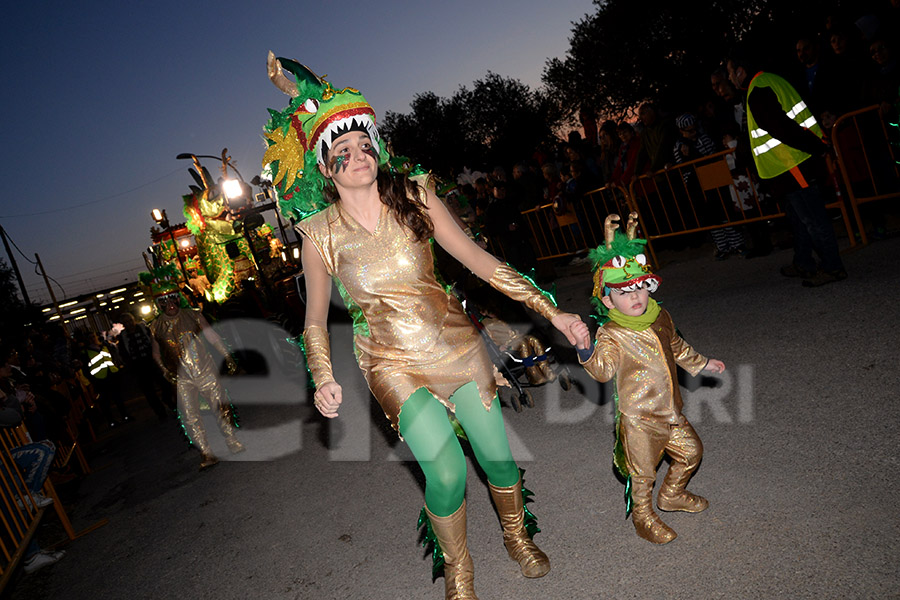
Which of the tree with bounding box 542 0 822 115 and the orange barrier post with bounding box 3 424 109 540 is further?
the tree with bounding box 542 0 822 115

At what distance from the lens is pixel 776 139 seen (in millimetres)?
5570

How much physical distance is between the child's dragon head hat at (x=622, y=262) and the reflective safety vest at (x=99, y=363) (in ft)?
37.7

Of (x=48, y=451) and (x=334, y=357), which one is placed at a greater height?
(x=48, y=451)

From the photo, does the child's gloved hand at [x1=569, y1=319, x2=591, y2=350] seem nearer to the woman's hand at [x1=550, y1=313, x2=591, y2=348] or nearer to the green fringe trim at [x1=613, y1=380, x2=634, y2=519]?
the woman's hand at [x1=550, y1=313, x2=591, y2=348]

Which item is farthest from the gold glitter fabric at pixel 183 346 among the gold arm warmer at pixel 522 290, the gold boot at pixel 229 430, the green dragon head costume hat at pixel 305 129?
the gold arm warmer at pixel 522 290

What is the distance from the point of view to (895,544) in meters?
2.39

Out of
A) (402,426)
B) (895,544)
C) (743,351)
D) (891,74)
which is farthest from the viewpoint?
(891,74)

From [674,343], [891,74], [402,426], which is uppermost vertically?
[891,74]

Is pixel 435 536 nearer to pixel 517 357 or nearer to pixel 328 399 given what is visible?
pixel 328 399

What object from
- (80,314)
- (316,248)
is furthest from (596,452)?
(80,314)

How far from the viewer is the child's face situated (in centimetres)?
286

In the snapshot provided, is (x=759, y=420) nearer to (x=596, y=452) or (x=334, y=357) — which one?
(x=596, y=452)

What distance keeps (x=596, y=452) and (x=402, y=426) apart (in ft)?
6.61

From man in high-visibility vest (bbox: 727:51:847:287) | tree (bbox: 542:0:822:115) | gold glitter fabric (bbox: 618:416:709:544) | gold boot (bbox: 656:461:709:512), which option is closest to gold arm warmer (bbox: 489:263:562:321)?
gold glitter fabric (bbox: 618:416:709:544)
